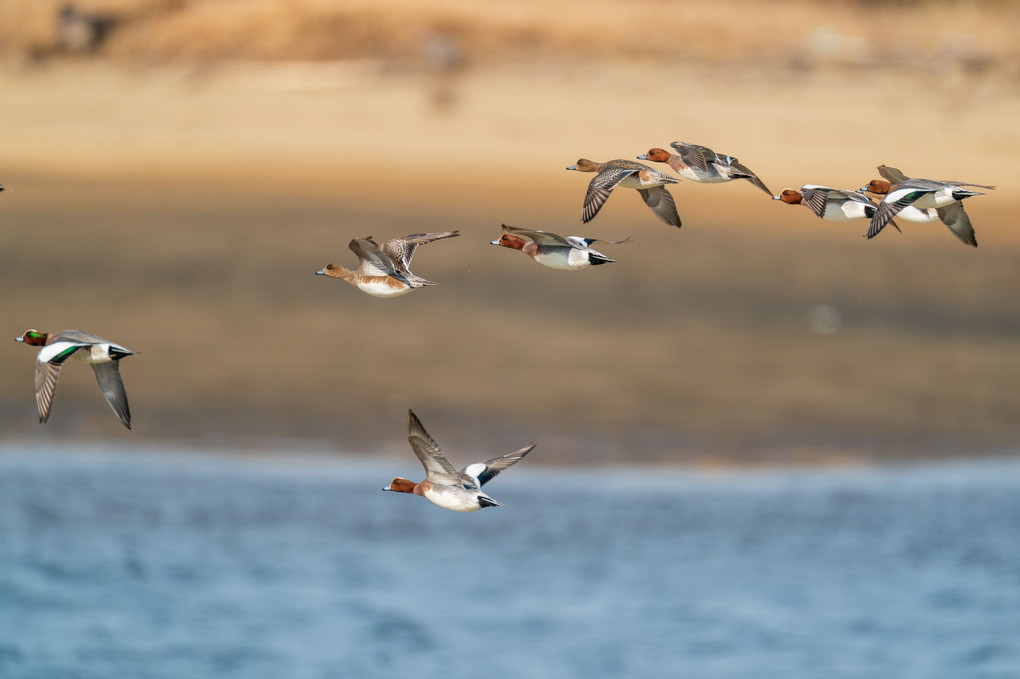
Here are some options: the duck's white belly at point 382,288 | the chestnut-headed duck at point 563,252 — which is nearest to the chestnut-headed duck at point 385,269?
the duck's white belly at point 382,288

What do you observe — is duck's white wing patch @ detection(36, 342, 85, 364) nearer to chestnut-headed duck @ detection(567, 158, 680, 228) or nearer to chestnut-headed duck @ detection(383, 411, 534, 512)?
chestnut-headed duck @ detection(383, 411, 534, 512)

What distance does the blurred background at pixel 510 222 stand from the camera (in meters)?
19.5

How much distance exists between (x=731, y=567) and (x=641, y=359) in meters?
4.22

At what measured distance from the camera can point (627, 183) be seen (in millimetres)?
6871

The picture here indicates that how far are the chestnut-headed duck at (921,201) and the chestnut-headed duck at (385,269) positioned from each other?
6.43 feet

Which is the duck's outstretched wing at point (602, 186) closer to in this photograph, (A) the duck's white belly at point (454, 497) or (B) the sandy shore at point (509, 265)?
(A) the duck's white belly at point (454, 497)

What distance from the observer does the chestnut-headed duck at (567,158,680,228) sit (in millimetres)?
6445

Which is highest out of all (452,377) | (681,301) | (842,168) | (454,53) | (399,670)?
(454,53)

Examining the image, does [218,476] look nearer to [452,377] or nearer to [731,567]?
[452,377]

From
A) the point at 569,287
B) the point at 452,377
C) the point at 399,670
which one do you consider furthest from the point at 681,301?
the point at 399,670

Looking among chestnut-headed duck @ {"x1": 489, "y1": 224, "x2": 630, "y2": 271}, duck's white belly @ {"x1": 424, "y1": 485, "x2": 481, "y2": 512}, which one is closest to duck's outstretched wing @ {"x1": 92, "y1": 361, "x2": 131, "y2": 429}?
duck's white belly @ {"x1": 424, "y1": 485, "x2": 481, "y2": 512}

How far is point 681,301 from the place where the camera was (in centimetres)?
2200

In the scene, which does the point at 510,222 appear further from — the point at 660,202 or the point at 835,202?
the point at 835,202

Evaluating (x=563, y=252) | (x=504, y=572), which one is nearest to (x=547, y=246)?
(x=563, y=252)
